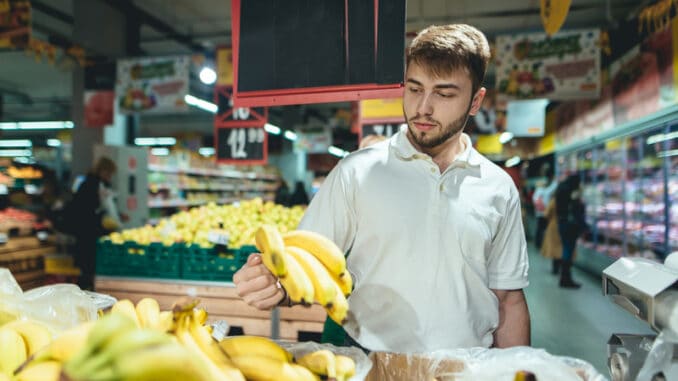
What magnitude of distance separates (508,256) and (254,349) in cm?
107

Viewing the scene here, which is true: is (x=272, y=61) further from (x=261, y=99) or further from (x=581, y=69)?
(x=581, y=69)

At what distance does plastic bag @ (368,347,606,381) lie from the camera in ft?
3.85

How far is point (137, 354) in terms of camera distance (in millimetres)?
648

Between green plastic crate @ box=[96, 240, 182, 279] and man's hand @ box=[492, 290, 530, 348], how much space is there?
274cm

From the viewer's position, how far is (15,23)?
17.4 ft

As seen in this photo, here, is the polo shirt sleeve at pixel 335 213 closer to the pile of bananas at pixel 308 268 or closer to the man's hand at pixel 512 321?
the pile of bananas at pixel 308 268

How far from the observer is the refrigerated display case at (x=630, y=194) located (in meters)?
6.27

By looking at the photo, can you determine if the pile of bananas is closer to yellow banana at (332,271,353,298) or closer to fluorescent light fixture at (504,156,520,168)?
yellow banana at (332,271,353,298)

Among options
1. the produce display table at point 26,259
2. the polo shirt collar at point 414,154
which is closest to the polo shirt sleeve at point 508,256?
the polo shirt collar at point 414,154

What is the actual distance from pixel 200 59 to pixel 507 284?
23.7ft

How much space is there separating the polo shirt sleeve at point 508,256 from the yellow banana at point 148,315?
1.22 metres

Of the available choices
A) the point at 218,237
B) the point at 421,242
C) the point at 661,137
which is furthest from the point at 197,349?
the point at 661,137

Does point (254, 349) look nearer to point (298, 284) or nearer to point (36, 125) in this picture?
point (298, 284)

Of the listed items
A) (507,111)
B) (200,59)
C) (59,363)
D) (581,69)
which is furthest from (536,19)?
(59,363)
